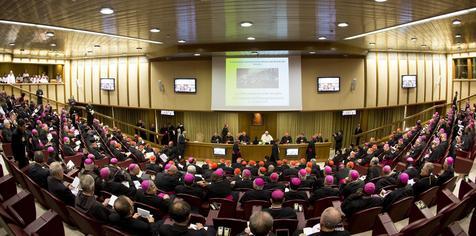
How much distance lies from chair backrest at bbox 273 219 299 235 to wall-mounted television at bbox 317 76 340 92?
14528 millimetres

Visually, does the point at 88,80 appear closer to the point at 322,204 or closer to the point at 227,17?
the point at 227,17

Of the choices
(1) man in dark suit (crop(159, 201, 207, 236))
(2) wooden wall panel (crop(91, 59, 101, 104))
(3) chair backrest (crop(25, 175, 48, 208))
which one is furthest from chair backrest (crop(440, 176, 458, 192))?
(2) wooden wall panel (crop(91, 59, 101, 104))

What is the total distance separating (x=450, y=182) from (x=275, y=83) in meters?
11.8

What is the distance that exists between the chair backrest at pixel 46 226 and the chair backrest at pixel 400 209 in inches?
200

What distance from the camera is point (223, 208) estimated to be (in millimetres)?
6547

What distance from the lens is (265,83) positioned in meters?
18.4

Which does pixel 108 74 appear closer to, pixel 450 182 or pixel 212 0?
pixel 212 0

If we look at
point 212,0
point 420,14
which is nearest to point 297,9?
point 212,0

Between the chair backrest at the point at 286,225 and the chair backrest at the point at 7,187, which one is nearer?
the chair backrest at the point at 286,225

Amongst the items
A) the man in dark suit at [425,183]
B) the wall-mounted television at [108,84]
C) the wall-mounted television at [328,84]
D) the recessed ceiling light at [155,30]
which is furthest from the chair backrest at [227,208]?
the wall-mounted television at [108,84]

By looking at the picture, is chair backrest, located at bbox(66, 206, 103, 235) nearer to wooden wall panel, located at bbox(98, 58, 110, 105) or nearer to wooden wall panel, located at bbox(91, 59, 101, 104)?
wooden wall panel, located at bbox(98, 58, 110, 105)

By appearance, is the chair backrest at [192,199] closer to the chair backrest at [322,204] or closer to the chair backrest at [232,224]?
the chair backrest at [232,224]

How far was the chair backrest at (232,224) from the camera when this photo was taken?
523 cm

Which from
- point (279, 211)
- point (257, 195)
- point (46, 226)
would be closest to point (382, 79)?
point (257, 195)
